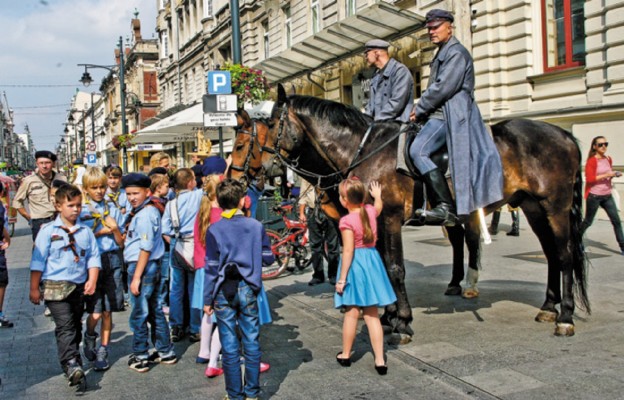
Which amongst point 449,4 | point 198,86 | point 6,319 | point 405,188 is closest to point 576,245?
point 405,188

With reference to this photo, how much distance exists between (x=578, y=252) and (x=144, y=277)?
4473 mm

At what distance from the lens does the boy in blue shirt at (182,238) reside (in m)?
6.41

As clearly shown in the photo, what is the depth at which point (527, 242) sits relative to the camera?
12289mm

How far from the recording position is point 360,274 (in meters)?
5.21

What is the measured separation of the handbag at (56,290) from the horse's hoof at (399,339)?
9.57 ft

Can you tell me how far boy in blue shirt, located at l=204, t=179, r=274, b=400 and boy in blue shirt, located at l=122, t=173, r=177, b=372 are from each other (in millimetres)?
1198

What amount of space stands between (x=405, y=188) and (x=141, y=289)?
2.69 m

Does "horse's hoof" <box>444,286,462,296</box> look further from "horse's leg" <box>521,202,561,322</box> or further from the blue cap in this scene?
the blue cap

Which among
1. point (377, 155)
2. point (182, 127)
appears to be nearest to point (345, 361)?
point (377, 155)

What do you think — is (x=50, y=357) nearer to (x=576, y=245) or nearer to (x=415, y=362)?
(x=415, y=362)

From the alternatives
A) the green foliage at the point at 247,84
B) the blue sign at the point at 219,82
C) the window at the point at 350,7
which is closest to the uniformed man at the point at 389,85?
the blue sign at the point at 219,82

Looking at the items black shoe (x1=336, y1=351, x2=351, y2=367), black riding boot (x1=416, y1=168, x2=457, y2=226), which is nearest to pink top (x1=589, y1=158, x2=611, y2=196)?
black riding boot (x1=416, y1=168, x2=457, y2=226)

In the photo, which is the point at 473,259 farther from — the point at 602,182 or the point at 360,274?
the point at 602,182

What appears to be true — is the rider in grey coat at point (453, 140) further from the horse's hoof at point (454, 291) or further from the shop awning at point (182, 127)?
the shop awning at point (182, 127)
